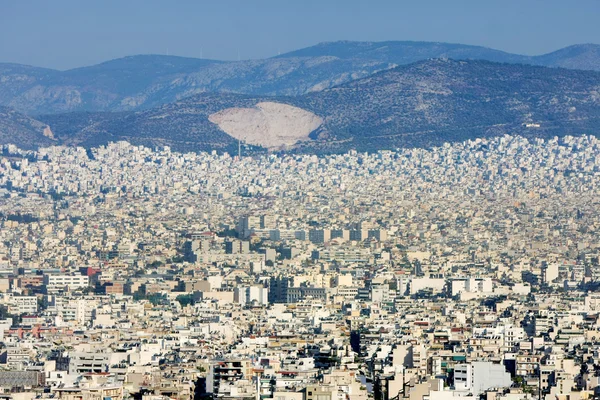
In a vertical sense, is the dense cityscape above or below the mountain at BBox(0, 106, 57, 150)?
below

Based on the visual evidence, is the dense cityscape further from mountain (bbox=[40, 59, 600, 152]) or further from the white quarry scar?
the white quarry scar

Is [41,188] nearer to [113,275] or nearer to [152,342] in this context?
[113,275]

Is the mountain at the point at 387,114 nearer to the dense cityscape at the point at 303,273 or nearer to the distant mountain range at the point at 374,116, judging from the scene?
the distant mountain range at the point at 374,116

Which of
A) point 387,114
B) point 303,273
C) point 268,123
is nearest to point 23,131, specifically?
point 268,123

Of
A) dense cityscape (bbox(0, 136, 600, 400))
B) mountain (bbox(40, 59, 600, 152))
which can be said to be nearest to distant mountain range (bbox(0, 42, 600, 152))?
mountain (bbox(40, 59, 600, 152))

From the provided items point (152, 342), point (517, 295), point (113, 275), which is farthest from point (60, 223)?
point (152, 342)
